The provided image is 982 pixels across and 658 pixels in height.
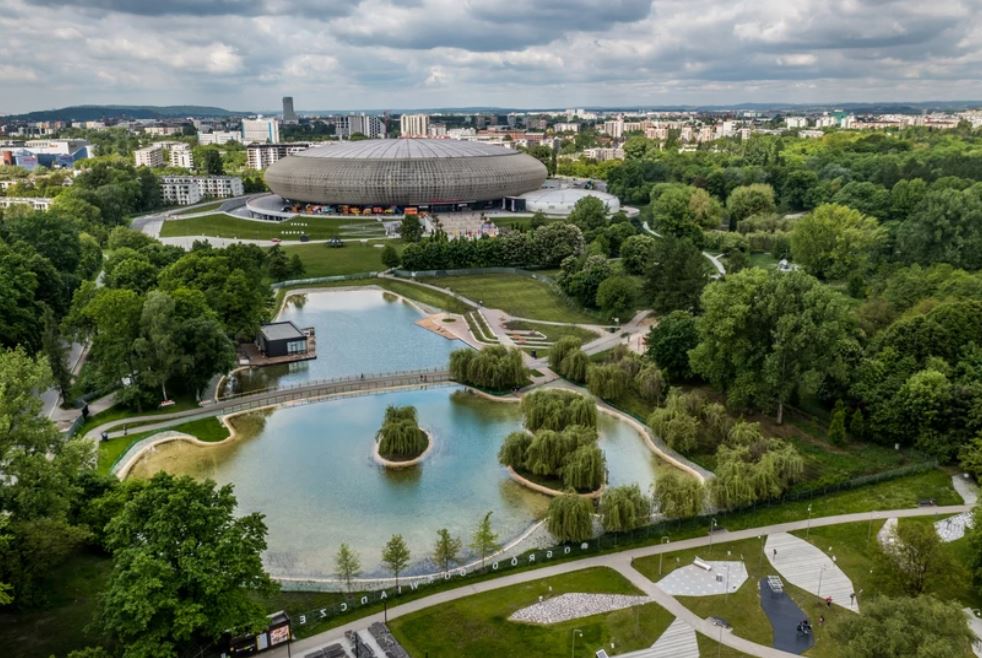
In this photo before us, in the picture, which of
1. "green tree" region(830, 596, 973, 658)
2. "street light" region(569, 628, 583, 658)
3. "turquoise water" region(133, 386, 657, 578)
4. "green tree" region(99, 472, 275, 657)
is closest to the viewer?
"green tree" region(830, 596, 973, 658)

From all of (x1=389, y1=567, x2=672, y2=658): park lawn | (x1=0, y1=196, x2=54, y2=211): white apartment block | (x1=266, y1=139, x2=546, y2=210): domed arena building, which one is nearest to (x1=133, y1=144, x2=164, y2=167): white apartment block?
(x1=0, y1=196, x2=54, y2=211): white apartment block

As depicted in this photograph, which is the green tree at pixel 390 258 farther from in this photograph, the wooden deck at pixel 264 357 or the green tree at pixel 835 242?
the green tree at pixel 835 242

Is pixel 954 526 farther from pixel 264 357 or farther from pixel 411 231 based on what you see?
pixel 411 231

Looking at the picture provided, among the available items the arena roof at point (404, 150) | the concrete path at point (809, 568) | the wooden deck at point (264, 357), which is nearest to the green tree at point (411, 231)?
the arena roof at point (404, 150)

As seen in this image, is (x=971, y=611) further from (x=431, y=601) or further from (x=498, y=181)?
(x=498, y=181)

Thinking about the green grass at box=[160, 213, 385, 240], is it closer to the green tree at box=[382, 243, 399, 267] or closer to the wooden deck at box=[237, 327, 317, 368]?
the green tree at box=[382, 243, 399, 267]

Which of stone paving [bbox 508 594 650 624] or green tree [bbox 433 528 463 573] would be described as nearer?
stone paving [bbox 508 594 650 624]
